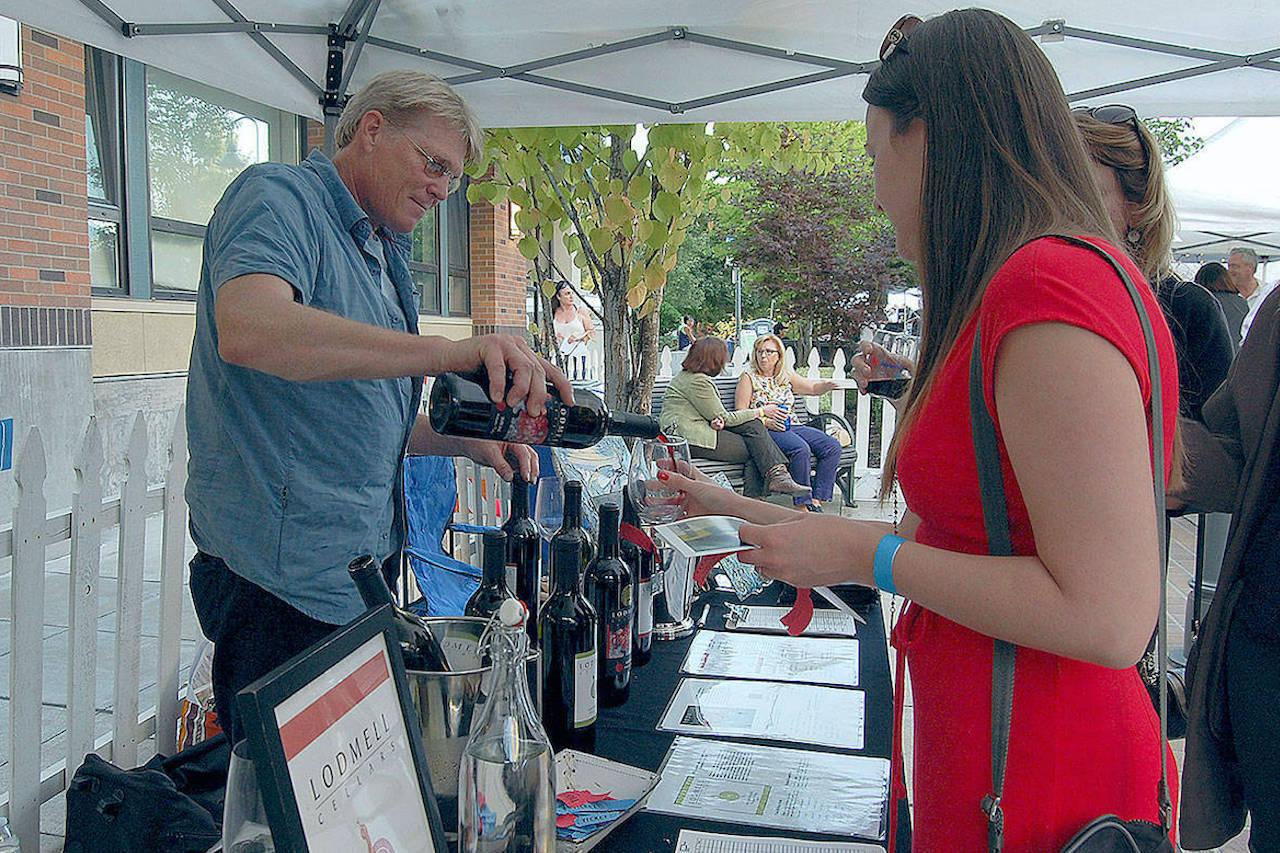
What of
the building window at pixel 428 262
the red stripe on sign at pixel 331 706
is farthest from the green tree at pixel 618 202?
the building window at pixel 428 262

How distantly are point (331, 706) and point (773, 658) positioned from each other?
4.32 ft

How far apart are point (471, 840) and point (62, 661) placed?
11.6ft

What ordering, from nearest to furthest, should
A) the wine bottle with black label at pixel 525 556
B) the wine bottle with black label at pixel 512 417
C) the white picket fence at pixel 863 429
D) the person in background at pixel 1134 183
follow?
the wine bottle with black label at pixel 512 417
the wine bottle with black label at pixel 525 556
the person in background at pixel 1134 183
the white picket fence at pixel 863 429

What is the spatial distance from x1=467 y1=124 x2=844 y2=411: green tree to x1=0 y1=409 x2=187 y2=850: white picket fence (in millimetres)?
1830

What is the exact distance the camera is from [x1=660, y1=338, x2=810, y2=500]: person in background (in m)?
6.55

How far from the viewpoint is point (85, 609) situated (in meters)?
2.36

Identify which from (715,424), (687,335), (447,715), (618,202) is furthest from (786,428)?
(687,335)

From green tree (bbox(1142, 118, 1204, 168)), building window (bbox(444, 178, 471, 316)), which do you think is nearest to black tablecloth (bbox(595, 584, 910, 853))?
building window (bbox(444, 178, 471, 316))

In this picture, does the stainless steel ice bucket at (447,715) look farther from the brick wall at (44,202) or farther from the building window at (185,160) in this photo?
the building window at (185,160)

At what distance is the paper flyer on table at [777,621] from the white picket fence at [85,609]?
5.03 ft

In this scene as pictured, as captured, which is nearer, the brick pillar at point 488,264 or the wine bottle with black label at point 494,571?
the wine bottle with black label at point 494,571

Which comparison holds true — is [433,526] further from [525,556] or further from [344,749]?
[344,749]

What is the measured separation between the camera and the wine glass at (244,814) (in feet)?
2.27

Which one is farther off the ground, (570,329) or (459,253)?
(459,253)
